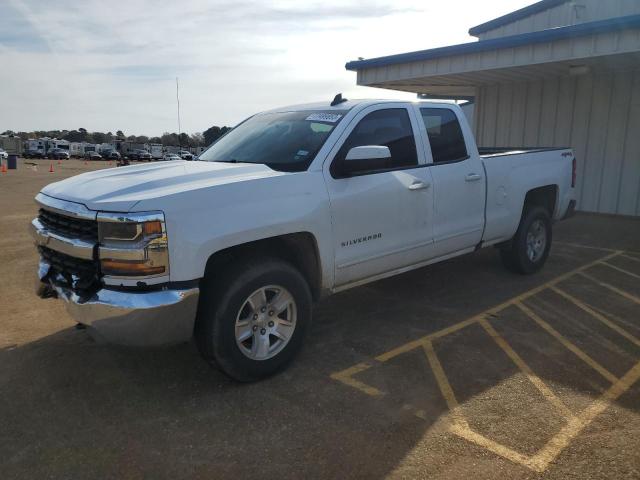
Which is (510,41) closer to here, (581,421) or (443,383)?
(443,383)

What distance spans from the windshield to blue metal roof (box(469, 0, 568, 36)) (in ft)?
41.1

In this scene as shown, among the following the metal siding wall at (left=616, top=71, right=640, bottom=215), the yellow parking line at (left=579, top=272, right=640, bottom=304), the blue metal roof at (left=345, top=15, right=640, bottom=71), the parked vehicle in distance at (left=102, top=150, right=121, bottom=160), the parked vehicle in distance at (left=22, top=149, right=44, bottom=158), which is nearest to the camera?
the yellow parking line at (left=579, top=272, right=640, bottom=304)

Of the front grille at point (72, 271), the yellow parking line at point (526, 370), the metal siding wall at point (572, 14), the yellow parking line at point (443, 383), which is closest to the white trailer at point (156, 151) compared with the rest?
the metal siding wall at point (572, 14)

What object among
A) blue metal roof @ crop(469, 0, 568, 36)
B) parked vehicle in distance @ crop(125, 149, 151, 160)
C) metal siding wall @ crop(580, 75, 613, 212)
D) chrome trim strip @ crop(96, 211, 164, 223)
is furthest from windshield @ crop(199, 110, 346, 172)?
parked vehicle in distance @ crop(125, 149, 151, 160)

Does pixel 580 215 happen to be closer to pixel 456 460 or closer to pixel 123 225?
pixel 456 460

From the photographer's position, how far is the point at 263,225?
3629 mm

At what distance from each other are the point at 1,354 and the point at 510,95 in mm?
11976

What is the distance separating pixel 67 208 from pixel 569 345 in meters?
4.08

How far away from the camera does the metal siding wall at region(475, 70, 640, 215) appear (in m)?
11.1

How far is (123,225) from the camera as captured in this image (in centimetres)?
320

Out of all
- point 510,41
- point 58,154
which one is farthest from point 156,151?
point 510,41

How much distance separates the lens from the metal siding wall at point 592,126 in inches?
436

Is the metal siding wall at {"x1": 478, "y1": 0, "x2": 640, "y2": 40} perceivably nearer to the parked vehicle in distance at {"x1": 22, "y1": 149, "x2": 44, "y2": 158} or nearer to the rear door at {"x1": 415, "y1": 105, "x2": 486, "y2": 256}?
the rear door at {"x1": 415, "y1": 105, "x2": 486, "y2": 256}

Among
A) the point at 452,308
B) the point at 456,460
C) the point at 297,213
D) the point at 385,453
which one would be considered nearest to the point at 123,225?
the point at 297,213
